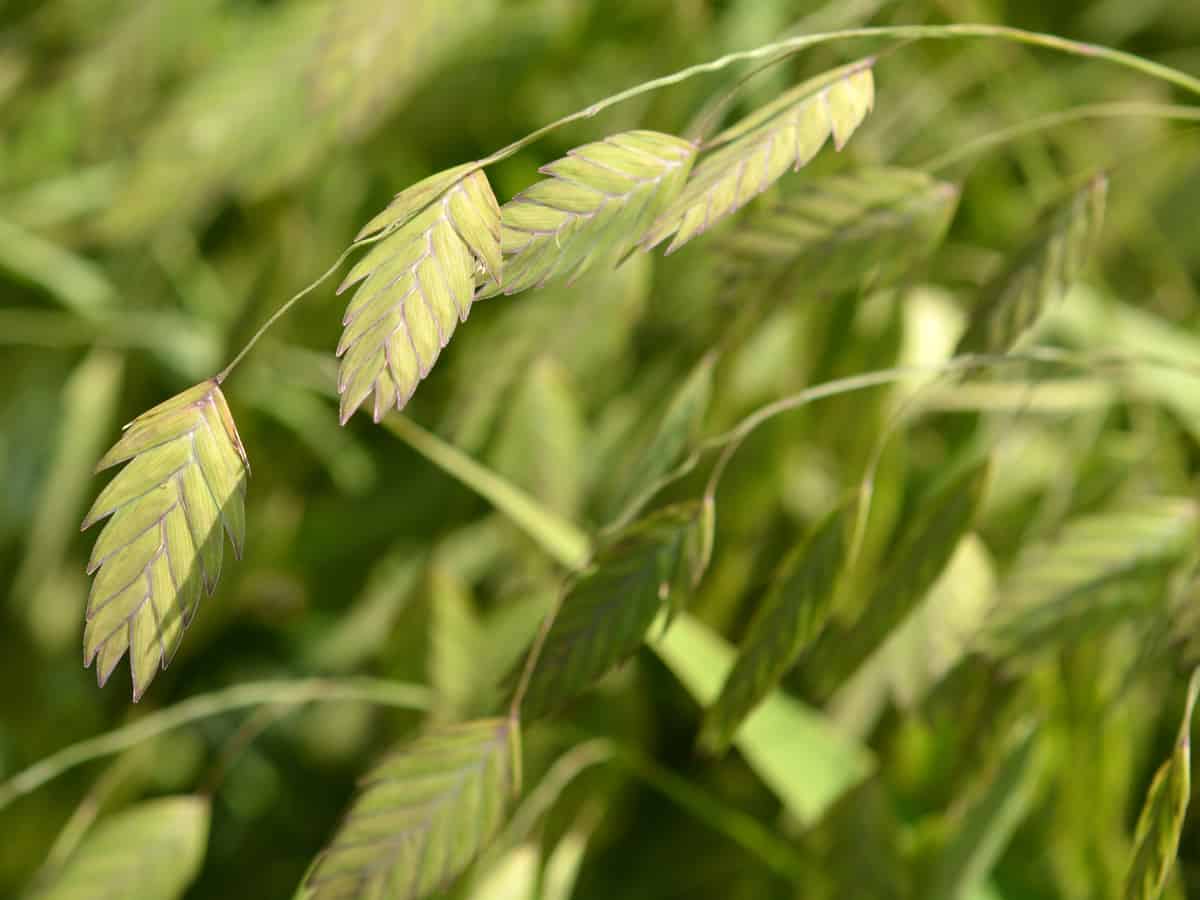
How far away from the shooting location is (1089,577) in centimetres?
40

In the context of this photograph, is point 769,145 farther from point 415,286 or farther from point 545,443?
point 545,443

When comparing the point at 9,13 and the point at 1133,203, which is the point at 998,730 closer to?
the point at 1133,203

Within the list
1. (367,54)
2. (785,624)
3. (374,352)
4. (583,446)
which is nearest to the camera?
(374,352)

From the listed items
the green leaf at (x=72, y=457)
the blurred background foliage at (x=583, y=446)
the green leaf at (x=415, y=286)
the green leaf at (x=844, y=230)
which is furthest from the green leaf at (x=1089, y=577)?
the green leaf at (x=72, y=457)

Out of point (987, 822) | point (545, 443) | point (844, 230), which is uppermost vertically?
point (844, 230)

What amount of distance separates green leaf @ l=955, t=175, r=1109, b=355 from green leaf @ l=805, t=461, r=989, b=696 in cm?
5

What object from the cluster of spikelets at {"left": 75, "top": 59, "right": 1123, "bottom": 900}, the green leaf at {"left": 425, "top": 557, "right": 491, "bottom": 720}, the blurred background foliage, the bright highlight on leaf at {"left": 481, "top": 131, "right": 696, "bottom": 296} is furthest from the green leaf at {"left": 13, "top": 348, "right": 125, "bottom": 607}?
the bright highlight on leaf at {"left": 481, "top": 131, "right": 696, "bottom": 296}

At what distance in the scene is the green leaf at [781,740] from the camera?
47 centimetres

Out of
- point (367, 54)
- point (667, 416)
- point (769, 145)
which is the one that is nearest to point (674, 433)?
point (667, 416)

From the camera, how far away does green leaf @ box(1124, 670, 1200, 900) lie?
0.92 ft

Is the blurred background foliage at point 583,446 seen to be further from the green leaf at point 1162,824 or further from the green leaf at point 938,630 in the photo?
the green leaf at point 1162,824

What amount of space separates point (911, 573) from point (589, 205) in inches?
7.3

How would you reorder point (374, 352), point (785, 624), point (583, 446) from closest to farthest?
point (374, 352) → point (785, 624) → point (583, 446)

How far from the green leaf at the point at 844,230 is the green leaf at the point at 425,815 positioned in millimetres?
162
